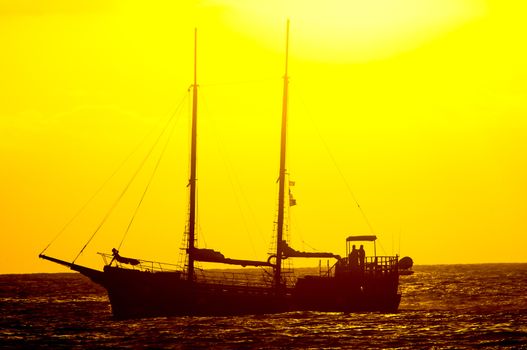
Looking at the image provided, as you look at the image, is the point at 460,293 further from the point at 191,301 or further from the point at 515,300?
the point at 191,301

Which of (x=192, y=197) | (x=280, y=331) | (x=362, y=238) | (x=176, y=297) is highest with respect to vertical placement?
(x=192, y=197)

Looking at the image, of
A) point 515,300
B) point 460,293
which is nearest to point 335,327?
point 515,300

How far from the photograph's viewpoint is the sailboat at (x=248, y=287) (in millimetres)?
75125

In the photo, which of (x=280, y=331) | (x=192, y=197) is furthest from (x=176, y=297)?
(x=280, y=331)

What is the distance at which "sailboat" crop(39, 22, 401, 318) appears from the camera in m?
75.1

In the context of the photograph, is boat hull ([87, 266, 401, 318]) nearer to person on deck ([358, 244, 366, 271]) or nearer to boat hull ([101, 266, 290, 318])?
boat hull ([101, 266, 290, 318])

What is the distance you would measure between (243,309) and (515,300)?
1649 inches

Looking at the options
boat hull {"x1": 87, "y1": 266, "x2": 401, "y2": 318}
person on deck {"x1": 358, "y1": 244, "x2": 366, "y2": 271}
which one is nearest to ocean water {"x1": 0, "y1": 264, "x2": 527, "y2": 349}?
boat hull {"x1": 87, "y1": 266, "x2": 401, "y2": 318}

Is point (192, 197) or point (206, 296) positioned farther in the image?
point (192, 197)

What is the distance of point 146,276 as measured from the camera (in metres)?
74.4

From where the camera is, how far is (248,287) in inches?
2987

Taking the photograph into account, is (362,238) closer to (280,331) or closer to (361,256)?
(361,256)

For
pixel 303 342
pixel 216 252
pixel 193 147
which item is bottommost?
pixel 303 342

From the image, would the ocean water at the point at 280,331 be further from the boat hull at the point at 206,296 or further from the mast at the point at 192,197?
the mast at the point at 192,197
